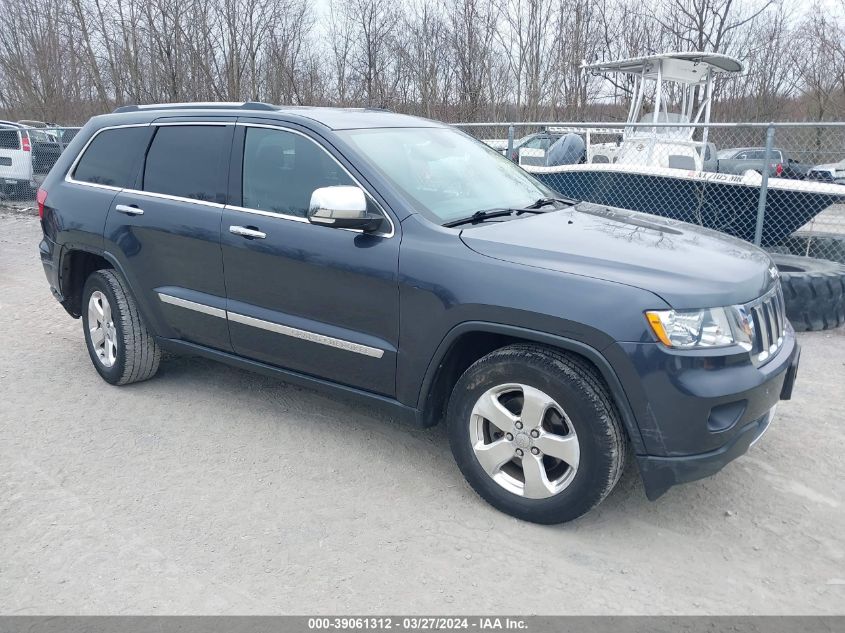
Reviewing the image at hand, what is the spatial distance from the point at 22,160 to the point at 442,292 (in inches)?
549

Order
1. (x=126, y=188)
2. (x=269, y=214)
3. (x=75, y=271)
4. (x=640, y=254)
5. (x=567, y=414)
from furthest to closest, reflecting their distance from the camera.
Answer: (x=75, y=271) < (x=126, y=188) < (x=269, y=214) < (x=640, y=254) < (x=567, y=414)

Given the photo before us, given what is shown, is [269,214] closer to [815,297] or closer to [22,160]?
[815,297]

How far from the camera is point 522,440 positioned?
10.7 feet

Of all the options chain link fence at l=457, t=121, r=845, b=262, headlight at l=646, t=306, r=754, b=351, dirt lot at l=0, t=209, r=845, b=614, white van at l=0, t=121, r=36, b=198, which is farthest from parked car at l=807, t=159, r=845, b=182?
white van at l=0, t=121, r=36, b=198

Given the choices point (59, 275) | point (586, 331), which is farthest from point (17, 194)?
point (586, 331)

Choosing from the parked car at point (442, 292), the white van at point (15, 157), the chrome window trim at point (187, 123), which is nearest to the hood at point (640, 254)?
the parked car at point (442, 292)

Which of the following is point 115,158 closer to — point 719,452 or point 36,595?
point 36,595

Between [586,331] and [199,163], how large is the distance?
104 inches

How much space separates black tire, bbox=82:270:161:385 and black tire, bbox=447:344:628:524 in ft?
8.17

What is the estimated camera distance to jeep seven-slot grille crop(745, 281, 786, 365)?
3125 millimetres

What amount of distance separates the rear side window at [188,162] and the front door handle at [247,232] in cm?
29

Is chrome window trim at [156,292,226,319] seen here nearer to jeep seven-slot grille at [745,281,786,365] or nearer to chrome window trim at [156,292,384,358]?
chrome window trim at [156,292,384,358]

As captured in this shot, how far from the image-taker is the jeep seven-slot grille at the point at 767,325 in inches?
123

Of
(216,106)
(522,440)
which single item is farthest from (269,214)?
(522,440)
